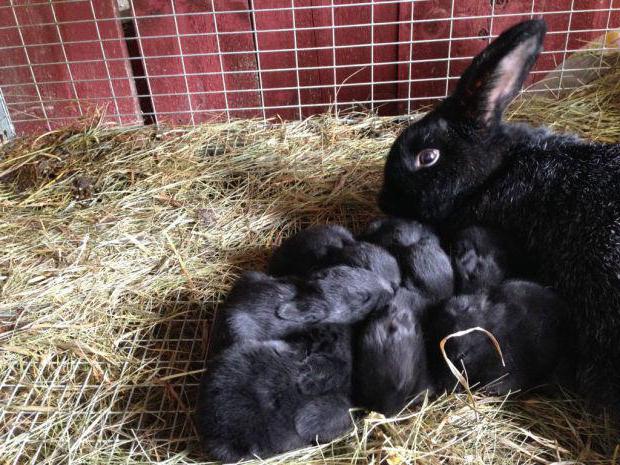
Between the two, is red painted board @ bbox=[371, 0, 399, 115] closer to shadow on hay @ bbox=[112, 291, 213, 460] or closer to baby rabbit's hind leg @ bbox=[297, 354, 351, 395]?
shadow on hay @ bbox=[112, 291, 213, 460]

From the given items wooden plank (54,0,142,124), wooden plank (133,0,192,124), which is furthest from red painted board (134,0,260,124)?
wooden plank (54,0,142,124)

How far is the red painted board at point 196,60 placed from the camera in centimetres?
378

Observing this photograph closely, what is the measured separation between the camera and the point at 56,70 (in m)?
3.88

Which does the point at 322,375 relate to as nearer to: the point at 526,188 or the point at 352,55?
the point at 526,188

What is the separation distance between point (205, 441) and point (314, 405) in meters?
0.34

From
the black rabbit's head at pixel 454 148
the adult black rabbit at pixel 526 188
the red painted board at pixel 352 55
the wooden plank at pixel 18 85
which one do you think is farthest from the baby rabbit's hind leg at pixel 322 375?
the wooden plank at pixel 18 85

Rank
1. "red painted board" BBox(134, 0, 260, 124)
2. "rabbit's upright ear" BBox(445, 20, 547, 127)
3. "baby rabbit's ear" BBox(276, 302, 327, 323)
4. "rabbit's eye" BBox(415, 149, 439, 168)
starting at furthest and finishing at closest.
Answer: "red painted board" BBox(134, 0, 260, 124) → "rabbit's eye" BBox(415, 149, 439, 168) → "rabbit's upright ear" BBox(445, 20, 547, 127) → "baby rabbit's ear" BBox(276, 302, 327, 323)

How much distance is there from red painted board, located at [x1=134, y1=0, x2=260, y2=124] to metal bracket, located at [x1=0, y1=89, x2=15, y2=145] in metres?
0.97

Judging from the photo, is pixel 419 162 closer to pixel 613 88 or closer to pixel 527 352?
pixel 527 352

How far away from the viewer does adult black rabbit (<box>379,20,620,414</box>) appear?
76.7 inches

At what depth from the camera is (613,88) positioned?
3.66m

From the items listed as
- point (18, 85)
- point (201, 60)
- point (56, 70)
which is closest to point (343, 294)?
point (201, 60)

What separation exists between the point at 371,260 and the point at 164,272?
1.06 m

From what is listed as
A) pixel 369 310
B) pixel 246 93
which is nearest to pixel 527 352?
pixel 369 310
